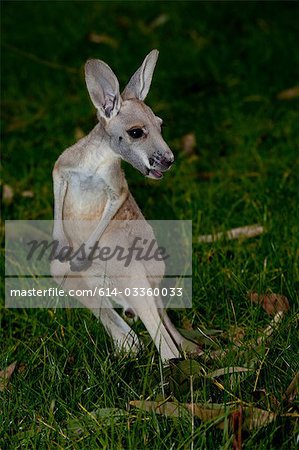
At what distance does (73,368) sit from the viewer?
3410 mm

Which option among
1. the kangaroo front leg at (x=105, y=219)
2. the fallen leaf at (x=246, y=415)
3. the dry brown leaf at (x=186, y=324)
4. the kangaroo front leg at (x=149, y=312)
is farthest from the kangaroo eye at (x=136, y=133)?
the dry brown leaf at (x=186, y=324)

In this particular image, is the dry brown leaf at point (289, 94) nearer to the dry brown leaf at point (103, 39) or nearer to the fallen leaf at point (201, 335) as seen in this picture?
the dry brown leaf at point (103, 39)

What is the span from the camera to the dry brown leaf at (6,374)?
3378 mm

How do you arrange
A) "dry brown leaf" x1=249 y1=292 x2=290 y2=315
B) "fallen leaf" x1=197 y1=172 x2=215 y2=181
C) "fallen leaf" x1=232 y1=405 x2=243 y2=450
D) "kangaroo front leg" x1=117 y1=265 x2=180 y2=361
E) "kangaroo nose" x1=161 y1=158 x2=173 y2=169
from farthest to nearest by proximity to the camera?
"fallen leaf" x1=197 y1=172 x2=215 y2=181 < "dry brown leaf" x1=249 y1=292 x2=290 y2=315 < "kangaroo front leg" x1=117 y1=265 x2=180 y2=361 < "kangaroo nose" x1=161 y1=158 x2=173 y2=169 < "fallen leaf" x1=232 y1=405 x2=243 y2=450

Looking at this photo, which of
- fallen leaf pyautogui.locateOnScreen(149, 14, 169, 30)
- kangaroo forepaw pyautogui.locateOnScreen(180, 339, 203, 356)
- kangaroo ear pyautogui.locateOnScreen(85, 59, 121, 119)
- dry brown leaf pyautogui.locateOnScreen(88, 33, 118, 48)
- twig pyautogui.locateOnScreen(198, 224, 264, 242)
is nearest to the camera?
kangaroo ear pyautogui.locateOnScreen(85, 59, 121, 119)

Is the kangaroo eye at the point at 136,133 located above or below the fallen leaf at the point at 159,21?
above

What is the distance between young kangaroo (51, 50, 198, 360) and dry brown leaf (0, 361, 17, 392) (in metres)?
0.37

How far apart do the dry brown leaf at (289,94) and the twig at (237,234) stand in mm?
2131

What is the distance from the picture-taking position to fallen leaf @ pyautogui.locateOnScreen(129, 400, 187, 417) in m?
3.00

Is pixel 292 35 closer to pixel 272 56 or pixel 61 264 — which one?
pixel 272 56

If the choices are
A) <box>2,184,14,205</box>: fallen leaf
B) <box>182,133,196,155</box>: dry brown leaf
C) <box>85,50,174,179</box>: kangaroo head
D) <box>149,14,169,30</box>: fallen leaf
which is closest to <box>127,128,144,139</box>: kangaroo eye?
<box>85,50,174,179</box>: kangaroo head

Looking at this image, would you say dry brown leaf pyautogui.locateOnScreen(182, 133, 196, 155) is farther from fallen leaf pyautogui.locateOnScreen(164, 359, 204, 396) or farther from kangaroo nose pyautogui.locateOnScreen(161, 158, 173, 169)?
kangaroo nose pyautogui.locateOnScreen(161, 158, 173, 169)

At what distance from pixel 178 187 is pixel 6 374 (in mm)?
2106

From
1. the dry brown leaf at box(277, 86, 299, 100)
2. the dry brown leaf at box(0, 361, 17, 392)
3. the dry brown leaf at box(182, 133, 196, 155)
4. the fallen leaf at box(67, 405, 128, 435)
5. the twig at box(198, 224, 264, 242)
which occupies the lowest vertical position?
the dry brown leaf at box(182, 133, 196, 155)
